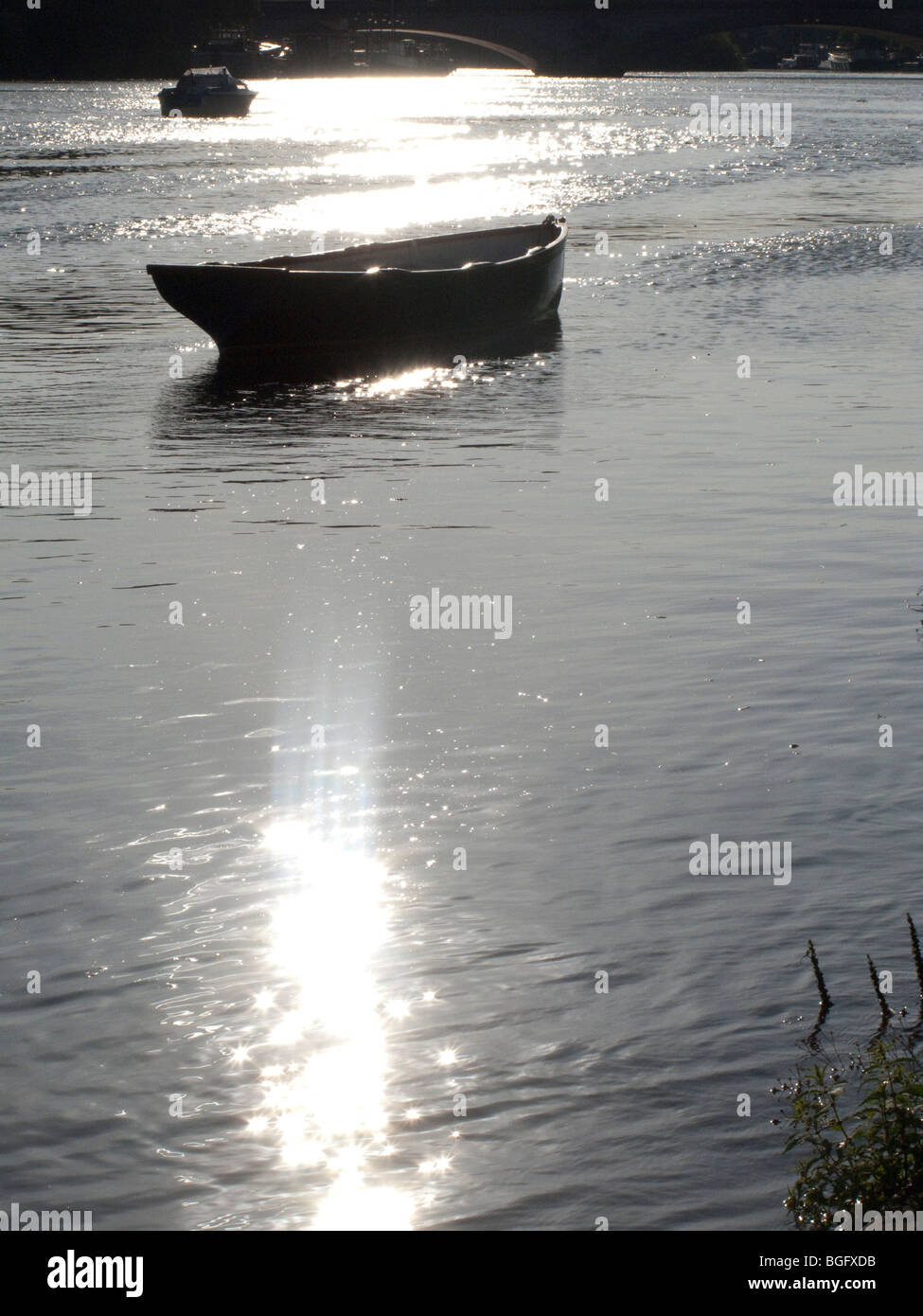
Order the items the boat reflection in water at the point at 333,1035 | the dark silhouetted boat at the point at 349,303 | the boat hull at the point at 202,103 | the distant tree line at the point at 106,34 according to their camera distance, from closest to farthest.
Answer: the boat reflection in water at the point at 333,1035 < the dark silhouetted boat at the point at 349,303 < the boat hull at the point at 202,103 < the distant tree line at the point at 106,34

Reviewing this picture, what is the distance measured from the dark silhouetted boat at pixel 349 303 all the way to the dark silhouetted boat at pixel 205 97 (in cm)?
9563

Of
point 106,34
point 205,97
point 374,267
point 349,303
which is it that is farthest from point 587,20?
point 349,303

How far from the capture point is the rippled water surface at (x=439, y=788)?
6664 millimetres

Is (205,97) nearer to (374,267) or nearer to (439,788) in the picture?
(374,267)

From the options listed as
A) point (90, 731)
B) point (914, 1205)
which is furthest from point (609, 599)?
point (914, 1205)

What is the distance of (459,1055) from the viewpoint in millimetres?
7160

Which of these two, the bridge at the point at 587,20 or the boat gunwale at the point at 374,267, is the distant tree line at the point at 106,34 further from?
the boat gunwale at the point at 374,267

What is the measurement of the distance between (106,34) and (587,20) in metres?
40.8

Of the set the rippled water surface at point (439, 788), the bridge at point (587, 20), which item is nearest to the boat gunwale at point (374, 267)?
the rippled water surface at point (439, 788)

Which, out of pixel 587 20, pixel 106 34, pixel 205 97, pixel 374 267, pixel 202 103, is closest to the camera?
pixel 374 267

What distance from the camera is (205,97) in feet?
396

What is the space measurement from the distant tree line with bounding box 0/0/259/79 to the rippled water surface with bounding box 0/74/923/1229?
122 meters
